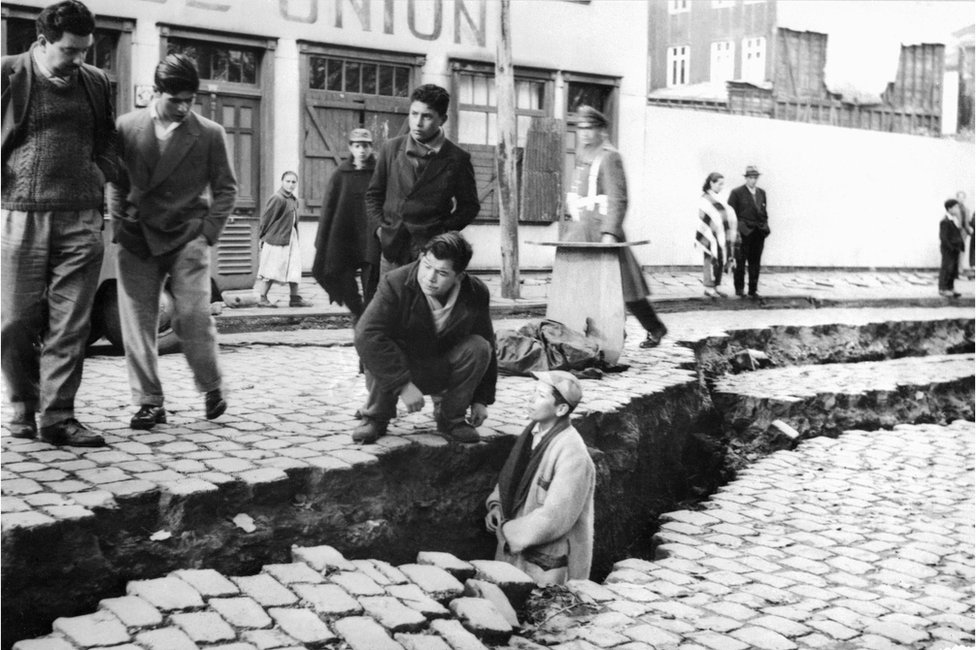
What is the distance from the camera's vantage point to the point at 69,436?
4.18 metres

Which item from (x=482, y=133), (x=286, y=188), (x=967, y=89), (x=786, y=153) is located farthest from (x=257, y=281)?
(x=967, y=89)

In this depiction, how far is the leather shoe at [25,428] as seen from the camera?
4.28 meters

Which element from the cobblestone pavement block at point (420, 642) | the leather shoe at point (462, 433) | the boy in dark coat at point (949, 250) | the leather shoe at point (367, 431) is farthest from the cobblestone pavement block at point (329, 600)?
the boy in dark coat at point (949, 250)

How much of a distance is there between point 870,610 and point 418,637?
6.76ft

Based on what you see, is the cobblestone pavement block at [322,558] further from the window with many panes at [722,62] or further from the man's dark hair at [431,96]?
the window with many panes at [722,62]

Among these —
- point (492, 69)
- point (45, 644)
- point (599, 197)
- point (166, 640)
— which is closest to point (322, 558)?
point (166, 640)

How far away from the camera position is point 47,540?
3.23 metres

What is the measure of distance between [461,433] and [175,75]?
6.06ft

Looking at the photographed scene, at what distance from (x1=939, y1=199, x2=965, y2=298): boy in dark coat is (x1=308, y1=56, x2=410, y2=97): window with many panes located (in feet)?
28.7

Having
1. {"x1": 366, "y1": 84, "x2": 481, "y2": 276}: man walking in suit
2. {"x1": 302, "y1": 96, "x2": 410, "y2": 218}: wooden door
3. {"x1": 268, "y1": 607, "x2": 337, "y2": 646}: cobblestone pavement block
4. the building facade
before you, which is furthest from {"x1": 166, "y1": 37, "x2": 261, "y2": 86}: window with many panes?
{"x1": 268, "y1": 607, "x2": 337, "y2": 646}: cobblestone pavement block

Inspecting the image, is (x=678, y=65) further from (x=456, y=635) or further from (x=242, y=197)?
(x=456, y=635)

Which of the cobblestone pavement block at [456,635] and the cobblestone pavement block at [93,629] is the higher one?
the cobblestone pavement block at [93,629]

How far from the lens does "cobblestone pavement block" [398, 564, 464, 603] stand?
144 inches

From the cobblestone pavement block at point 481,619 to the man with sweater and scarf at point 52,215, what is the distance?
5.18ft
